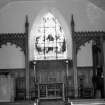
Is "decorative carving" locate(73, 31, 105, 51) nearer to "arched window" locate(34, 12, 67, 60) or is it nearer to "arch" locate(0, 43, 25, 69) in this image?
"arched window" locate(34, 12, 67, 60)

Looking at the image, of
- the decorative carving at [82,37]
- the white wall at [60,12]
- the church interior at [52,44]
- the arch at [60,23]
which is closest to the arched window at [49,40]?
the church interior at [52,44]

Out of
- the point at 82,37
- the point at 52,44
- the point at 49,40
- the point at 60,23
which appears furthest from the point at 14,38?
the point at 82,37

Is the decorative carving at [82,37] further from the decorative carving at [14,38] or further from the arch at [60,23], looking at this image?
the decorative carving at [14,38]

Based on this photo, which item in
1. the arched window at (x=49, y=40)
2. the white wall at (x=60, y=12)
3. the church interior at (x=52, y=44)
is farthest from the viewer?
the arched window at (x=49, y=40)

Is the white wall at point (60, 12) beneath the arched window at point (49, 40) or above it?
above

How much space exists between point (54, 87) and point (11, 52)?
2.70m

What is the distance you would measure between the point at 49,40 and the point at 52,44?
25 cm

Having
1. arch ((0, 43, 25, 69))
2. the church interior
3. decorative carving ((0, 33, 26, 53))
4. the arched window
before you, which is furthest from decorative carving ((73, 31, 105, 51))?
arch ((0, 43, 25, 69))

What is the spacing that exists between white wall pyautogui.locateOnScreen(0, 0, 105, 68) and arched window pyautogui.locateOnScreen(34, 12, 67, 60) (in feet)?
1.83

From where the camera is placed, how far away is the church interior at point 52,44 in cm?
1300

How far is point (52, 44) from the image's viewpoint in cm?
1376

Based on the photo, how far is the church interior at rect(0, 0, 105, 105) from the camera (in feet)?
42.7

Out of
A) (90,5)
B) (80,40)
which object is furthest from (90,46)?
(90,5)

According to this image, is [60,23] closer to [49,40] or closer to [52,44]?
[49,40]
